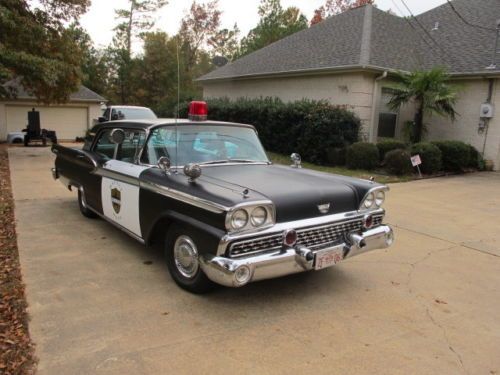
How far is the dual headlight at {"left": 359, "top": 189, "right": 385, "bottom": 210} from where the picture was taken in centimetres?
412

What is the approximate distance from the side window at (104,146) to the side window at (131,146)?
396 millimetres

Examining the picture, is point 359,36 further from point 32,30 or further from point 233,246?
point 233,246

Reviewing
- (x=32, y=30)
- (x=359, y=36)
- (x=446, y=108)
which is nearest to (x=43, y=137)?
(x=32, y=30)

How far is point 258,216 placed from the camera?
333 cm

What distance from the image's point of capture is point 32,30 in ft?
46.2

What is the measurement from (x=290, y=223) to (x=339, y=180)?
111 cm

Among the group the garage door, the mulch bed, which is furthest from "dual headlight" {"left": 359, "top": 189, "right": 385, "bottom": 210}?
the garage door

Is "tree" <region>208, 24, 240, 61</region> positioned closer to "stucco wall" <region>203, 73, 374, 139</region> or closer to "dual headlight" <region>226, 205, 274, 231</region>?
"stucco wall" <region>203, 73, 374, 139</region>

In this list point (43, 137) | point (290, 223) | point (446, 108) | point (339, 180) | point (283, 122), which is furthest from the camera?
point (43, 137)

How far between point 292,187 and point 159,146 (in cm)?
157

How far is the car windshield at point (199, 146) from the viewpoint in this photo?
445 centimetres

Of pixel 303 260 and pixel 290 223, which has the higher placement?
pixel 290 223

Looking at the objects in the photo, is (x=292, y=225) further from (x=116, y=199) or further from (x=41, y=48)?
(x=41, y=48)

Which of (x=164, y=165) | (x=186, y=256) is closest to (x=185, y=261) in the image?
(x=186, y=256)
